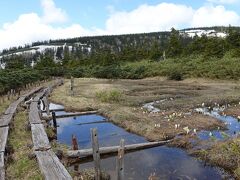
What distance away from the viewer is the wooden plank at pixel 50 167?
40.5ft

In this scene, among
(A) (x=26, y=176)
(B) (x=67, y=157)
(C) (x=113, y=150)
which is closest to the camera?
(A) (x=26, y=176)

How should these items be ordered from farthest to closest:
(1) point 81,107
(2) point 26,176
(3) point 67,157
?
(1) point 81,107 → (3) point 67,157 → (2) point 26,176

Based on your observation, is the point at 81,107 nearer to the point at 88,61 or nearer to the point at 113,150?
the point at 113,150

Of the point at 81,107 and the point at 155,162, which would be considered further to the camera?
the point at 81,107

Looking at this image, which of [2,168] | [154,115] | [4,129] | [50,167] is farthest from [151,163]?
[154,115]

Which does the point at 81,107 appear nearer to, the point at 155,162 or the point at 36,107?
the point at 36,107

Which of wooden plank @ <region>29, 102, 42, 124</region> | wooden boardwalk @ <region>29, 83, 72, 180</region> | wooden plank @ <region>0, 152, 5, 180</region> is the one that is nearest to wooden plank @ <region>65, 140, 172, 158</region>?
wooden boardwalk @ <region>29, 83, 72, 180</region>

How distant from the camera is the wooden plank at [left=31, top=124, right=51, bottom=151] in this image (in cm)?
1634

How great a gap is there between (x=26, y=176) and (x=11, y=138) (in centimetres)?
716

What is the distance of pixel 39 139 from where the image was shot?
59.1 feet

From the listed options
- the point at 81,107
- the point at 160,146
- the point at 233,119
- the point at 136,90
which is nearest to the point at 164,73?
the point at 136,90

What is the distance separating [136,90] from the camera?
48344mm

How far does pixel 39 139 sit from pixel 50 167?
4.87 m

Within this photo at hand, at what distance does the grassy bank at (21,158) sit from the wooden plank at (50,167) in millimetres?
426
